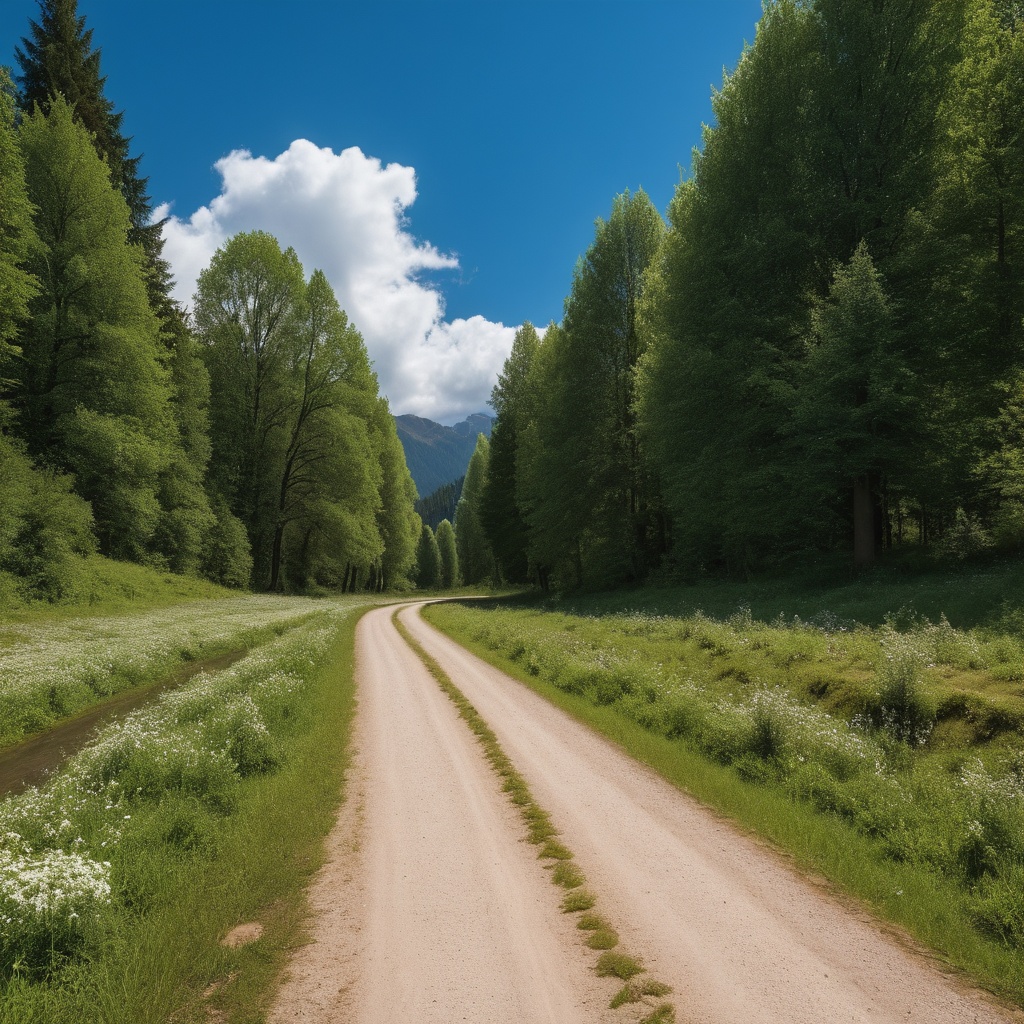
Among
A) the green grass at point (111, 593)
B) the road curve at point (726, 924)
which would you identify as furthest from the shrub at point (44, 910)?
the green grass at point (111, 593)

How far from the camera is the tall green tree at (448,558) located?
11206 cm

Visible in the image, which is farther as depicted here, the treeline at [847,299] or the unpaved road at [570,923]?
the treeline at [847,299]

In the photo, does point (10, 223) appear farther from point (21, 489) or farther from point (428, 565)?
point (428, 565)

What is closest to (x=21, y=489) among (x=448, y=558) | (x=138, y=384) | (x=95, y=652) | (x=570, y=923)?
(x=138, y=384)

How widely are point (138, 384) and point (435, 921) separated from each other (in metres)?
33.4

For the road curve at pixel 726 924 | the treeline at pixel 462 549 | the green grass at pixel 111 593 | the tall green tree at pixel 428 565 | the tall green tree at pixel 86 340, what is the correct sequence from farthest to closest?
the tall green tree at pixel 428 565
the treeline at pixel 462 549
the tall green tree at pixel 86 340
the green grass at pixel 111 593
the road curve at pixel 726 924

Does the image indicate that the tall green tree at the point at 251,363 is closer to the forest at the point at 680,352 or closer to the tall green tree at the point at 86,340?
the forest at the point at 680,352

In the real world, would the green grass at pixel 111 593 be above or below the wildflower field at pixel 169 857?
above

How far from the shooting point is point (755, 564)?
27219mm

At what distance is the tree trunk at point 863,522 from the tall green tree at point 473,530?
6587 cm

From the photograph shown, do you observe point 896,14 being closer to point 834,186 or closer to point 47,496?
point 834,186

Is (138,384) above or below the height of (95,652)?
above

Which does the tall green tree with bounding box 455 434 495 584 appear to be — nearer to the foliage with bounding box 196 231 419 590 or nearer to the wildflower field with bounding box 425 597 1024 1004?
the foliage with bounding box 196 231 419 590

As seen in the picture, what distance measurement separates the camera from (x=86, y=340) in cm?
2848
